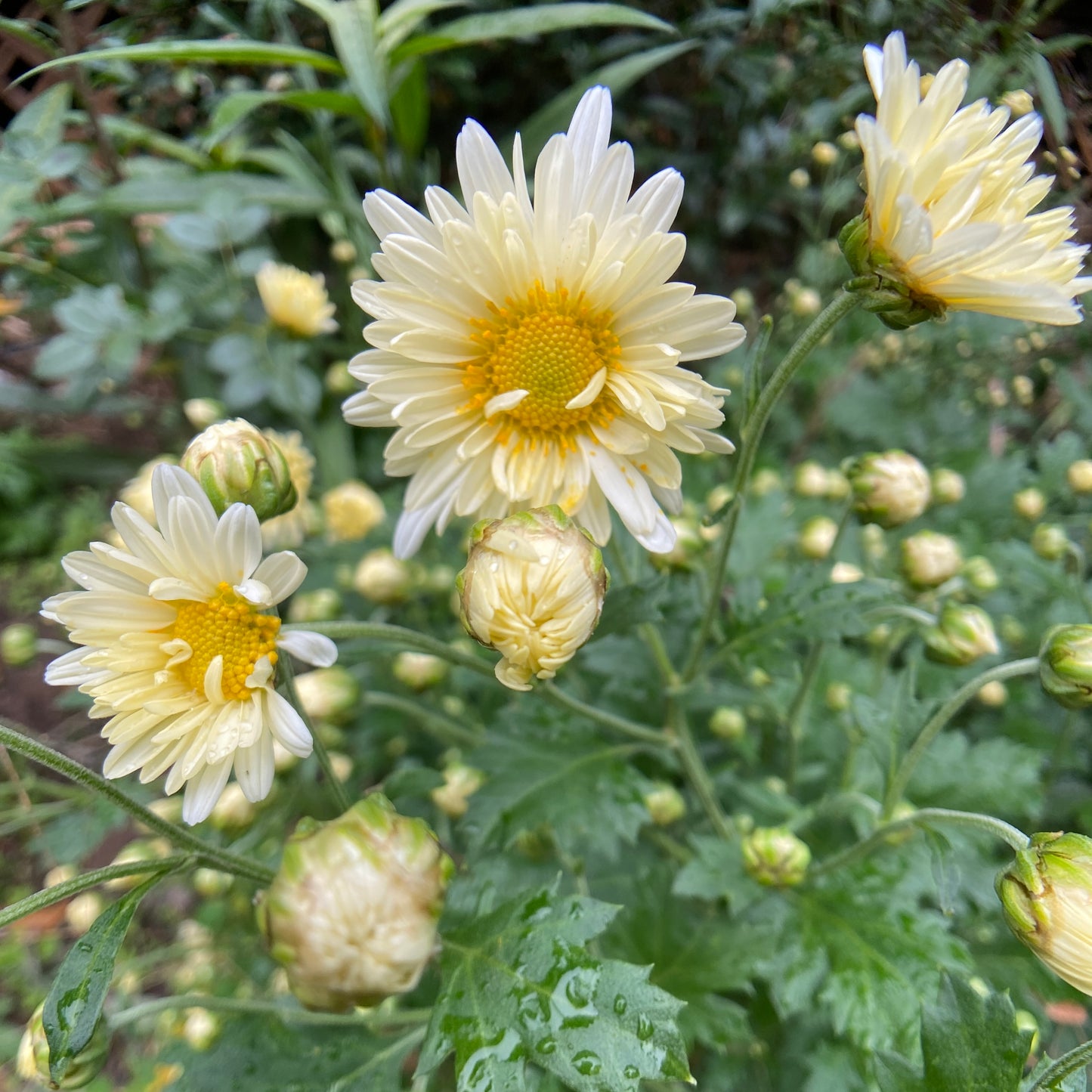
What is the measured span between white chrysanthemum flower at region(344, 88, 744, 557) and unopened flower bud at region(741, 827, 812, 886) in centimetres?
49

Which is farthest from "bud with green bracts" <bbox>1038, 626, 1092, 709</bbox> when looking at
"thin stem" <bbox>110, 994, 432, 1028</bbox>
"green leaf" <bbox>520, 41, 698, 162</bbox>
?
"green leaf" <bbox>520, 41, 698, 162</bbox>

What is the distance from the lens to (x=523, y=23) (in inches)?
55.0

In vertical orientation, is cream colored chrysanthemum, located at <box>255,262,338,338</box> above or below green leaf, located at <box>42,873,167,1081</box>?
above

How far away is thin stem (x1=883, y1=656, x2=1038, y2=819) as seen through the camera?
2.59 feet

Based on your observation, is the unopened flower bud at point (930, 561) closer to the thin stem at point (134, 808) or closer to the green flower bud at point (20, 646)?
the thin stem at point (134, 808)

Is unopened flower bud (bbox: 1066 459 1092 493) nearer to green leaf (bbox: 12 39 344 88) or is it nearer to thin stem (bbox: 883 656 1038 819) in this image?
thin stem (bbox: 883 656 1038 819)

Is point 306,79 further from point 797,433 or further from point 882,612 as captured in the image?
point 882,612

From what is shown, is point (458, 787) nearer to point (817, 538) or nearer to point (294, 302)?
point (817, 538)

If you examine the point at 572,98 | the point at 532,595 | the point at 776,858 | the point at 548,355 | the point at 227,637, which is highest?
the point at 572,98

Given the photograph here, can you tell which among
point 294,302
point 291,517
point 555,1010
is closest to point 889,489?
point 555,1010

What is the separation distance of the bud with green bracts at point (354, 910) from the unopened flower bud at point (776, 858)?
0.49 metres

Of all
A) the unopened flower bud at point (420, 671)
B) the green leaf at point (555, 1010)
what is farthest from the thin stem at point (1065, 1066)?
the unopened flower bud at point (420, 671)

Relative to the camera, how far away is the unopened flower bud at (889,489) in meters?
1.03

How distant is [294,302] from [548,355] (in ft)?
3.40
